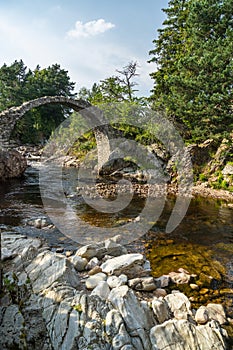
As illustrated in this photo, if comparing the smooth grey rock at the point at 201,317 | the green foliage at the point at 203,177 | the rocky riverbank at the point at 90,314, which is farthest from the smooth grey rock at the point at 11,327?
the green foliage at the point at 203,177

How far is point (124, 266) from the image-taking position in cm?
419

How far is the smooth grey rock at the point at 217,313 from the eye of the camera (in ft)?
10.9

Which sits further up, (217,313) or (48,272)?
(48,272)

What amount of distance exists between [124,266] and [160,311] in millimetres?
1181

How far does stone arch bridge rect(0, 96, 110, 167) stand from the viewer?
1413 cm

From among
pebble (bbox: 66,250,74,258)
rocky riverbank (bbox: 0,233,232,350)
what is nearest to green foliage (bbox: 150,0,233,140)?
pebble (bbox: 66,250,74,258)

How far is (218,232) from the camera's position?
22.7 ft

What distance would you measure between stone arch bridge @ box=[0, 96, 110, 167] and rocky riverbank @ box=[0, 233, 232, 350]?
39.2ft

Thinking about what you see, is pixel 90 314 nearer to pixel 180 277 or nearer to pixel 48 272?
pixel 48 272

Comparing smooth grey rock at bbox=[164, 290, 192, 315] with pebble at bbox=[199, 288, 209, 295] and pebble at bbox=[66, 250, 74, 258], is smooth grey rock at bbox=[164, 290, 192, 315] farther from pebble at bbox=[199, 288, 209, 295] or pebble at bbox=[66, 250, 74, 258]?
pebble at bbox=[66, 250, 74, 258]

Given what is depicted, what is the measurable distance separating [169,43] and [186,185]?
521 inches

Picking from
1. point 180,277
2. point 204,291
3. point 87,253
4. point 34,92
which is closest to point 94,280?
point 87,253

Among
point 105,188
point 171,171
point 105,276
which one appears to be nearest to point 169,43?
point 171,171

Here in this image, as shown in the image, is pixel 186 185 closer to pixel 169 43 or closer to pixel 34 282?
pixel 34 282
